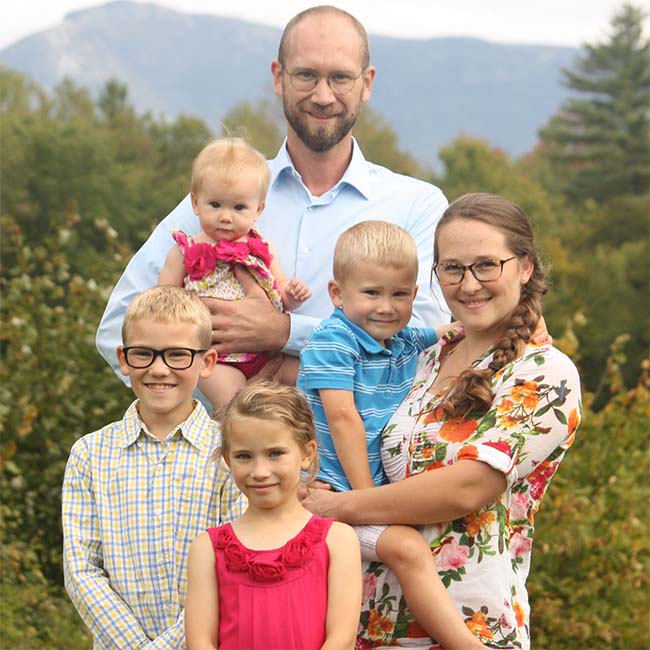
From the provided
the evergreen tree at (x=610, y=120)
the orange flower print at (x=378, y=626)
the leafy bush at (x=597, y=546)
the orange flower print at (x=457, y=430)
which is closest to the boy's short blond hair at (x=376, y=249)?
the orange flower print at (x=457, y=430)

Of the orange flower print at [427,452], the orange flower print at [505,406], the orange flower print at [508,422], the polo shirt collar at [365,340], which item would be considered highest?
the polo shirt collar at [365,340]

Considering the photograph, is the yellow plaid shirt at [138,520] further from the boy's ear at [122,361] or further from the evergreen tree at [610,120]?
the evergreen tree at [610,120]

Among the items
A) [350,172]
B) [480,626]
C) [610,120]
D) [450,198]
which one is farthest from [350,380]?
[610,120]

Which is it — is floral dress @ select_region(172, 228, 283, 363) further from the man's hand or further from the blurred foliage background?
the blurred foliage background

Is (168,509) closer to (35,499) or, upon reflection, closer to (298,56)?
(298,56)

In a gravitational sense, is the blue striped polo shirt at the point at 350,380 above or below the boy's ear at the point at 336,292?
below

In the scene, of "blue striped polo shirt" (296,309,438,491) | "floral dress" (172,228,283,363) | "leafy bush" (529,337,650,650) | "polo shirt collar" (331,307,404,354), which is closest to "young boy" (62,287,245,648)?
"blue striped polo shirt" (296,309,438,491)

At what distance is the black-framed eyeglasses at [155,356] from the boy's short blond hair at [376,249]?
58 cm

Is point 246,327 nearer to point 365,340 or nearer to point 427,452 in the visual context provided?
point 365,340

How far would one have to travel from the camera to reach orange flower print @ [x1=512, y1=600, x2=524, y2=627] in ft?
11.1

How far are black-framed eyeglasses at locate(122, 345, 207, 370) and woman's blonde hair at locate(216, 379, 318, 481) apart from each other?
10.5 inches

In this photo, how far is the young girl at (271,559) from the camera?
309 cm

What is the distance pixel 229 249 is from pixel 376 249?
0.74 metres

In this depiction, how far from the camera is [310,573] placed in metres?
3.13
